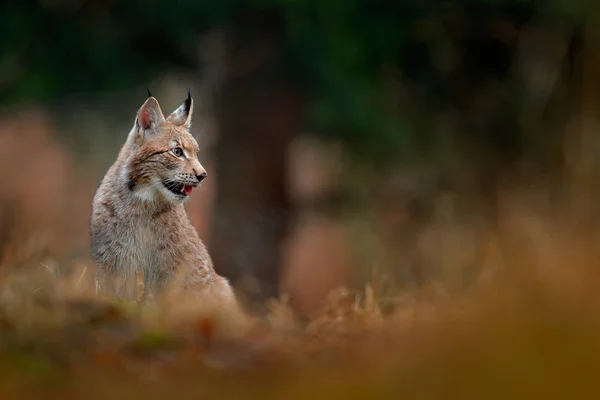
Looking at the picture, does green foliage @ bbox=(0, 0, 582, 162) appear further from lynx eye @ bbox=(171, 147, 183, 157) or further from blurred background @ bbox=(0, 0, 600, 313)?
lynx eye @ bbox=(171, 147, 183, 157)

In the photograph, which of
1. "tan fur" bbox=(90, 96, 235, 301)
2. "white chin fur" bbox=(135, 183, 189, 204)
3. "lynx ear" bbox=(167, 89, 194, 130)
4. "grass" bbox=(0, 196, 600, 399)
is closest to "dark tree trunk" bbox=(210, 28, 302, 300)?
"lynx ear" bbox=(167, 89, 194, 130)

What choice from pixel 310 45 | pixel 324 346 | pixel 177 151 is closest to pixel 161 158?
pixel 177 151

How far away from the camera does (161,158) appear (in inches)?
304

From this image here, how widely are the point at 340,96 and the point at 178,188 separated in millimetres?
7017

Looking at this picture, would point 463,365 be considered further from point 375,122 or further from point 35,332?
point 375,122

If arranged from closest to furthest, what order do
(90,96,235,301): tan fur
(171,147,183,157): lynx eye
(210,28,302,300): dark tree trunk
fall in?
(90,96,235,301): tan fur, (171,147,183,157): lynx eye, (210,28,302,300): dark tree trunk

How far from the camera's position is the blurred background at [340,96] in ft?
47.1

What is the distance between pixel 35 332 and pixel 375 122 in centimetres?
1051

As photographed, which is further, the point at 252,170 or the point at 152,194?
the point at 252,170

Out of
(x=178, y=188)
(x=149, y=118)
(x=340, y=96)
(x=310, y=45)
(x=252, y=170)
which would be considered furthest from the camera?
(x=252, y=170)

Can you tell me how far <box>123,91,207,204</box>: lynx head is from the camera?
25.1ft

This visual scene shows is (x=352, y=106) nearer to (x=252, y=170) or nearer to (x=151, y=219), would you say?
(x=252, y=170)

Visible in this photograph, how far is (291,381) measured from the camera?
4.14 m

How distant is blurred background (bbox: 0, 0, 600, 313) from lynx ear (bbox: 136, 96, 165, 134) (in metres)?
5.65
